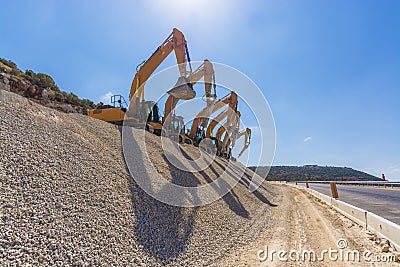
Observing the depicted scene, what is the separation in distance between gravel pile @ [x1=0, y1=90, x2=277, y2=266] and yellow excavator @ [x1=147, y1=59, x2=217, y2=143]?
24.9ft

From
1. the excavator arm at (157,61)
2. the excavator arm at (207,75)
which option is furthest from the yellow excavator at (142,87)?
the excavator arm at (207,75)

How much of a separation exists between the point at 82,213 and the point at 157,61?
1130 centimetres

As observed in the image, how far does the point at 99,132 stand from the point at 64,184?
16.9 feet

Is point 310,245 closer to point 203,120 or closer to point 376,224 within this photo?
point 376,224

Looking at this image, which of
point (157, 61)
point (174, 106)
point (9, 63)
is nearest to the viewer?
point (157, 61)

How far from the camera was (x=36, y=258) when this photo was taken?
3.31 meters

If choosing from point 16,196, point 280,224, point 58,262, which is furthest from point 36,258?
point 280,224

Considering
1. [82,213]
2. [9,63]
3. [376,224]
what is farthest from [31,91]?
[376,224]

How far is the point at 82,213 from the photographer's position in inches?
180

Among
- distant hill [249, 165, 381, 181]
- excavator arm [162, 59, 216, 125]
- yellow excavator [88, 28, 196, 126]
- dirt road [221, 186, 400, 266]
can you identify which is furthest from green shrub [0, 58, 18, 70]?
distant hill [249, 165, 381, 181]

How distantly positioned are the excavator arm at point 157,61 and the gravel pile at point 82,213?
6.49 m

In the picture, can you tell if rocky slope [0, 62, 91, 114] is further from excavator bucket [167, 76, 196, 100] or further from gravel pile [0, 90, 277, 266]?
gravel pile [0, 90, 277, 266]

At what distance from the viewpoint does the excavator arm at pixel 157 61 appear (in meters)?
13.4

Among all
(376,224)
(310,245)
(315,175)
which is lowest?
(310,245)
